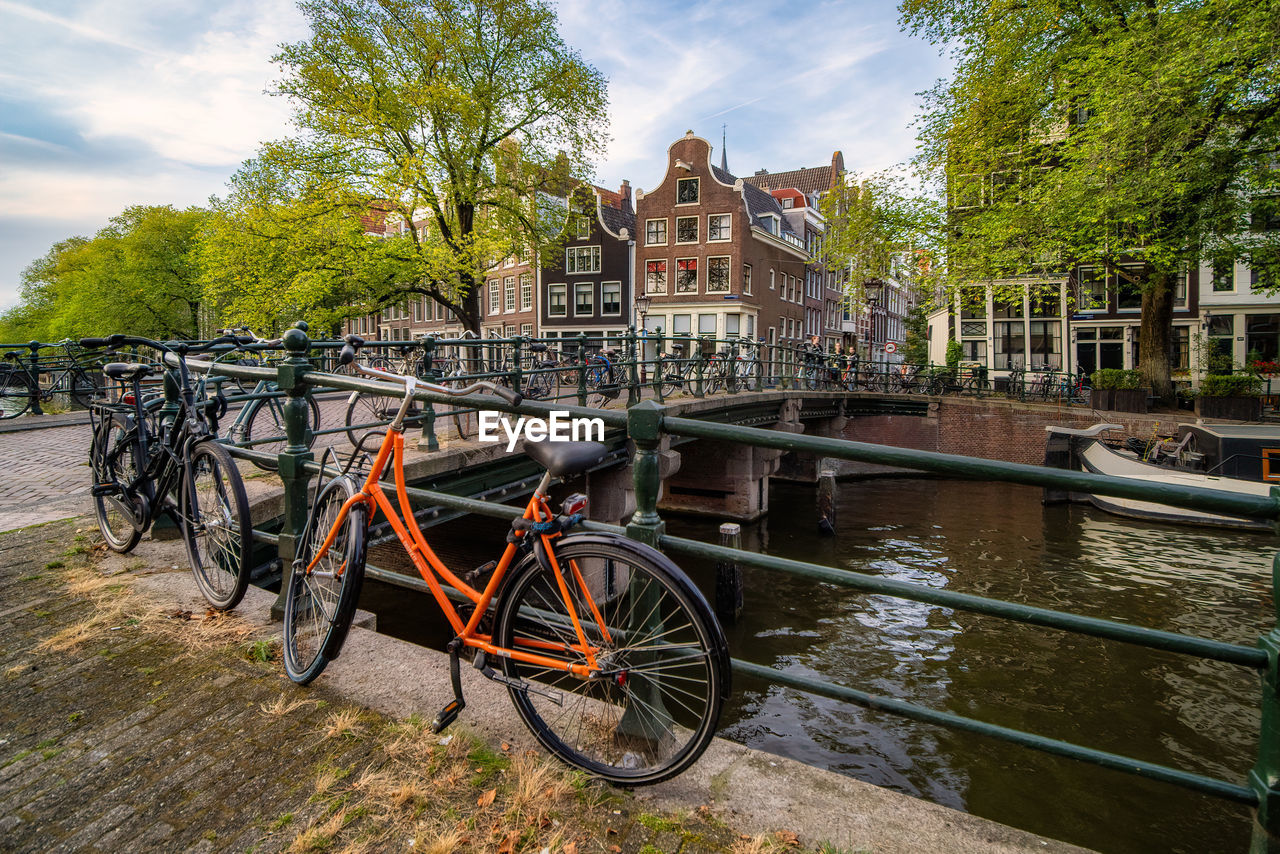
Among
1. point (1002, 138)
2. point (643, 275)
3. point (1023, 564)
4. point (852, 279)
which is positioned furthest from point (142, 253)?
point (1023, 564)

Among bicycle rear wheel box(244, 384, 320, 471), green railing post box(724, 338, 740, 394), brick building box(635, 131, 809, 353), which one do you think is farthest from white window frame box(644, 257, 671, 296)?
A: bicycle rear wheel box(244, 384, 320, 471)

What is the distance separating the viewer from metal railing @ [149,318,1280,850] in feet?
4.92

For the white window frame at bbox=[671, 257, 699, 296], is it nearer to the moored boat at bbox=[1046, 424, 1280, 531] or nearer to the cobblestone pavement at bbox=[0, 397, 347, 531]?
the moored boat at bbox=[1046, 424, 1280, 531]

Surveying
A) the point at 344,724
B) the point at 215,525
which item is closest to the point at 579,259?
the point at 215,525

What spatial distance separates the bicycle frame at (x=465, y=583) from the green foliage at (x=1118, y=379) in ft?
76.0

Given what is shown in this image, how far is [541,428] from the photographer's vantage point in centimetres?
216

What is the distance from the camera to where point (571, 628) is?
77.3 inches

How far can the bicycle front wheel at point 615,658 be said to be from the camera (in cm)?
175

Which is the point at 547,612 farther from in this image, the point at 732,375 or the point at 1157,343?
the point at 1157,343

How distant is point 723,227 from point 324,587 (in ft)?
106

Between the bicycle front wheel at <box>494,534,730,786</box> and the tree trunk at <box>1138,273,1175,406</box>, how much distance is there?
22723mm

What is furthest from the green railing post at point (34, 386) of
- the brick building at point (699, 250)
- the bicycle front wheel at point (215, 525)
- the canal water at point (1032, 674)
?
the brick building at point (699, 250)

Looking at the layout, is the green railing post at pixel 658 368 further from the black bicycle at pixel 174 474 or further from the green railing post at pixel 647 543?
the green railing post at pixel 647 543

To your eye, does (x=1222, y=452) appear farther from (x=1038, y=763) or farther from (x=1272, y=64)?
(x=1038, y=763)
